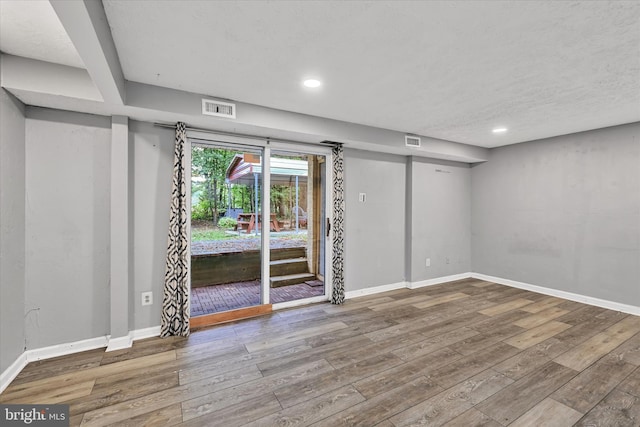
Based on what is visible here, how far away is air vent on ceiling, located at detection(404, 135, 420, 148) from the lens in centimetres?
412

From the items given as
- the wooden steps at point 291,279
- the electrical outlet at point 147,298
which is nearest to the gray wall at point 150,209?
the electrical outlet at point 147,298

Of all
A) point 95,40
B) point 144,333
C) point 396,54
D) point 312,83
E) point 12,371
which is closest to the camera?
point 95,40

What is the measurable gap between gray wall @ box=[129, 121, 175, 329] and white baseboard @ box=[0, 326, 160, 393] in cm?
9

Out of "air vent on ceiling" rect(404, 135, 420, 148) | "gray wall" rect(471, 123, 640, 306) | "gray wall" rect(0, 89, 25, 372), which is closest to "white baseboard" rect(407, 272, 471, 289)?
"gray wall" rect(471, 123, 640, 306)

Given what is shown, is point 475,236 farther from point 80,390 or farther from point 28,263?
point 28,263

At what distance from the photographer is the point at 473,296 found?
14.0 ft

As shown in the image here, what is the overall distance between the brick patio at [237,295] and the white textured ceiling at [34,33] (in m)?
2.67

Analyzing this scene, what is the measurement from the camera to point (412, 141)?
4168 millimetres

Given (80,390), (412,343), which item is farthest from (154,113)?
(412,343)

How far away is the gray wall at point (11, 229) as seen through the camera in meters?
2.12

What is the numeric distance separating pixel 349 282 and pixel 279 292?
1.05 meters

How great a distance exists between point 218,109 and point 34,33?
4.25 ft

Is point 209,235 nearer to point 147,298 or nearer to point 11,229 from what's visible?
point 147,298

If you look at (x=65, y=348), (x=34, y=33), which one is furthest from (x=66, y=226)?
(x=34, y=33)
